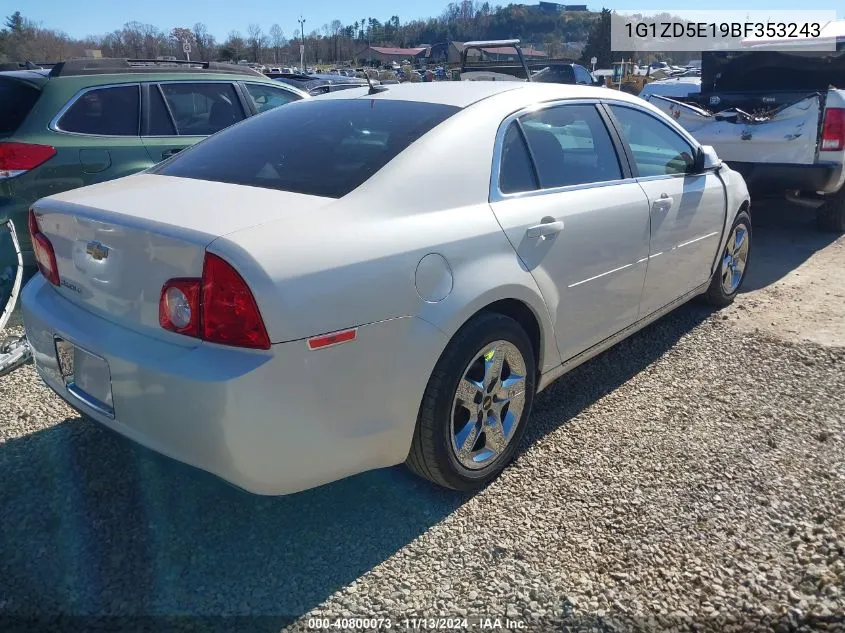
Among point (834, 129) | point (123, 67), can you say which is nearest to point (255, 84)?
point (123, 67)

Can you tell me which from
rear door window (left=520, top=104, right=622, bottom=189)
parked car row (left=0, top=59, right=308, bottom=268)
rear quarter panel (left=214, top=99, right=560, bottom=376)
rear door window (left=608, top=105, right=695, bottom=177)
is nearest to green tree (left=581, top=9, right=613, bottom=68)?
parked car row (left=0, top=59, right=308, bottom=268)

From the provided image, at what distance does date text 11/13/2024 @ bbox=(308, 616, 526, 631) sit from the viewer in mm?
2213

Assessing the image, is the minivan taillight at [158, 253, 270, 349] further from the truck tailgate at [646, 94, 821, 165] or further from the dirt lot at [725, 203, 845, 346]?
the truck tailgate at [646, 94, 821, 165]

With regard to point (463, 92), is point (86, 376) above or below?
below

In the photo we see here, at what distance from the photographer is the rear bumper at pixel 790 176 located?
6.58 metres

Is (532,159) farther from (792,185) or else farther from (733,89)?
(733,89)

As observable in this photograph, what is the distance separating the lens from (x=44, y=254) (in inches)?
110

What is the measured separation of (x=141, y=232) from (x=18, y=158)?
297cm

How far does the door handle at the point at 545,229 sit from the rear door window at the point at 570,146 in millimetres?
205

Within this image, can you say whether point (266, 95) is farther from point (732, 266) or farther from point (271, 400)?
point (271, 400)

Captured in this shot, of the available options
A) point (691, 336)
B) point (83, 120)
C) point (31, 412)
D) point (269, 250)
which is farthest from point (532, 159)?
point (83, 120)

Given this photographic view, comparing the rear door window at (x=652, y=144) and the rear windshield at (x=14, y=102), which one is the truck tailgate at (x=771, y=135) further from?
the rear windshield at (x=14, y=102)

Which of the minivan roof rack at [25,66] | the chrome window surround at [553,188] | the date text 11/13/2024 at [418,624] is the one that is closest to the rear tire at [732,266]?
the chrome window surround at [553,188]

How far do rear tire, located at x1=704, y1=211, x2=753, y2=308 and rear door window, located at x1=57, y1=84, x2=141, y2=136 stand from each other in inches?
169
